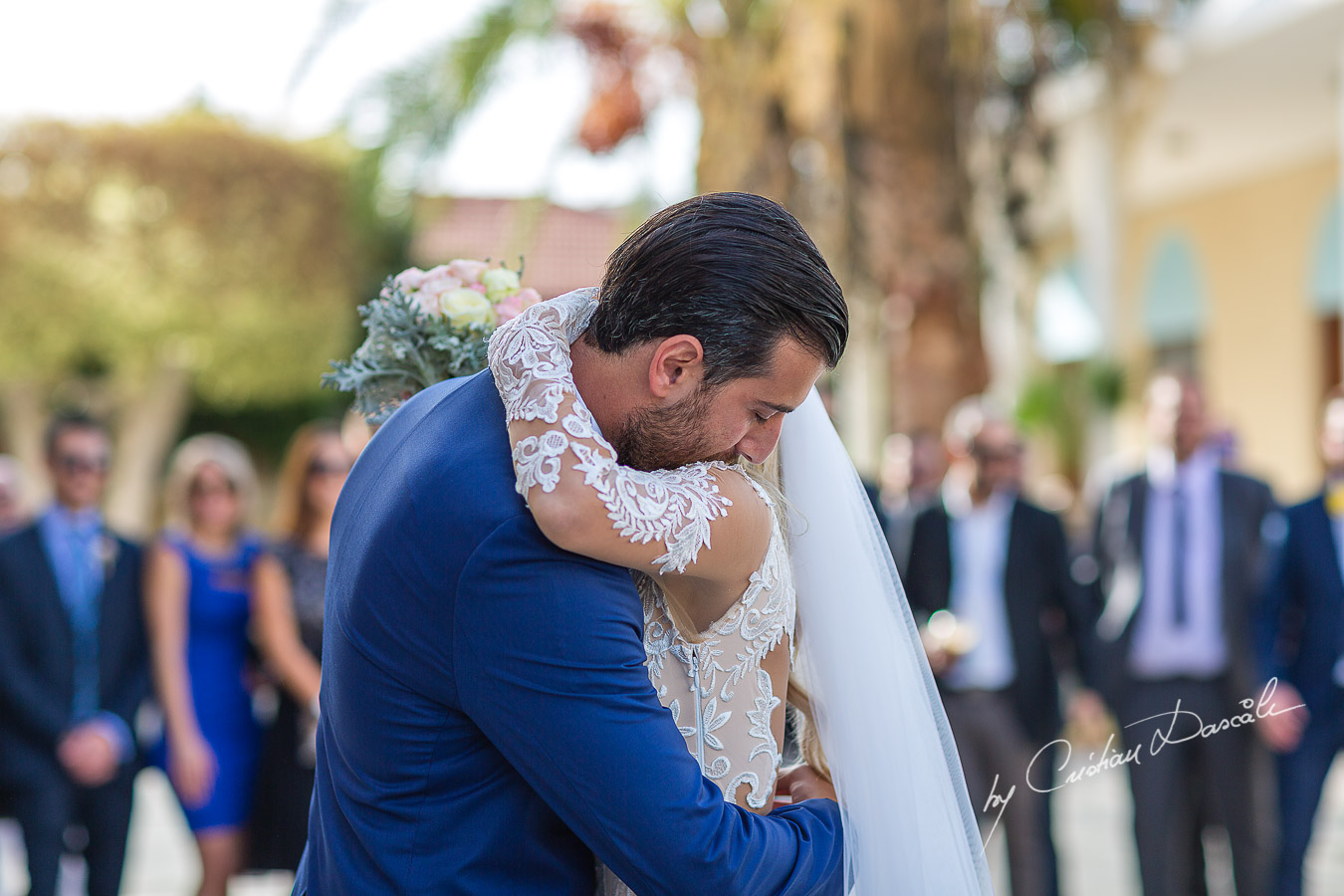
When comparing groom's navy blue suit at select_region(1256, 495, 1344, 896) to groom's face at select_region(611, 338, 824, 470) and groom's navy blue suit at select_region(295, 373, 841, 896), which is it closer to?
groom's navy blue suit at select_region(295, 373, 841, 896)

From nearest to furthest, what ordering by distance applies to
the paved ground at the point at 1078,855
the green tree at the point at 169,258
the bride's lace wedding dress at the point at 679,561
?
the bride's lace wedding dress at the point at 679,561 → the paved ground at the point at 1078,855 → the green tree at the point at 169,258

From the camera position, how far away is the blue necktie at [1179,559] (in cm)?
575

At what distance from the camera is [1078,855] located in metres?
7.42

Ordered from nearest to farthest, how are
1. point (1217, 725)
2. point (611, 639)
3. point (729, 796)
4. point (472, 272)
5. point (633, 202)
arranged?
point (611, 639) → point (729, 796) → point (472, 272) → point (1217, 725) → point (633, 202)

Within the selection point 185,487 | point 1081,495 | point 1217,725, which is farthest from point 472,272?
point 1081,495

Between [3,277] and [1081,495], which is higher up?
[3,277]

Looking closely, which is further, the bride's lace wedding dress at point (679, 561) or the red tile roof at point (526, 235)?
the red tile roof at point (526, 235)

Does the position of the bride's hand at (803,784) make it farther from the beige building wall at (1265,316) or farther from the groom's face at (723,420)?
the beige building wall at (1265,316)

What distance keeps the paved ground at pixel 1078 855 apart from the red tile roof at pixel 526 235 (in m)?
3.81

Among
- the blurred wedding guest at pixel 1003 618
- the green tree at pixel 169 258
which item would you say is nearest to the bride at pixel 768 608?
the blurred wedding guest at pixel 1003 618

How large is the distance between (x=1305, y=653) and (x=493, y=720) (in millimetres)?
5133

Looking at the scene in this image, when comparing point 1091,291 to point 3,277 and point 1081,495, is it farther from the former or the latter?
point 3,277

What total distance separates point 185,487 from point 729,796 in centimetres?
444

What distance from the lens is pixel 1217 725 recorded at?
5.48 metres
